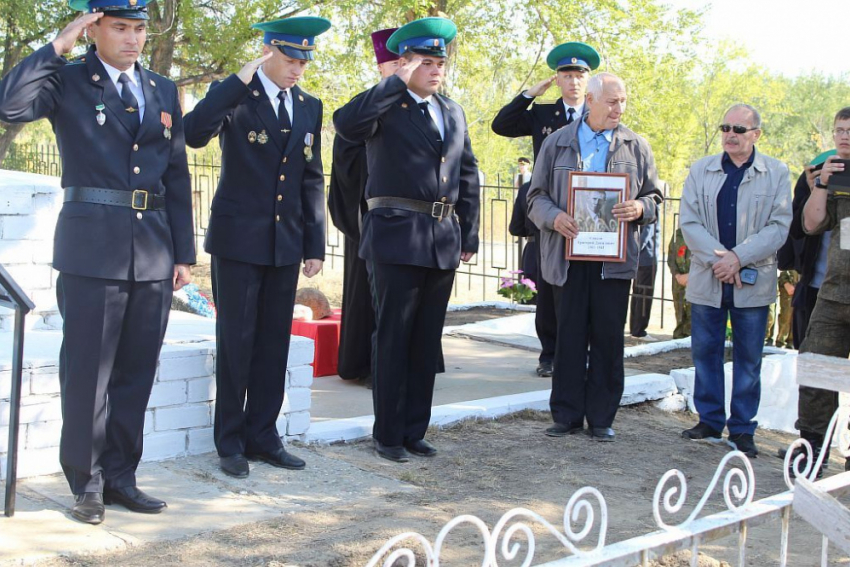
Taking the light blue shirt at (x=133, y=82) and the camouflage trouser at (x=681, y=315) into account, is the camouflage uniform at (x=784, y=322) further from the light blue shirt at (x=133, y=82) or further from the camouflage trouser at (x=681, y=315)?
the light blue shirt at (x=133, y=82)

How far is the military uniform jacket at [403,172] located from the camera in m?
5.17

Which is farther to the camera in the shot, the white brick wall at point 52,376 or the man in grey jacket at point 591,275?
the man in grey jacket at point 591,275

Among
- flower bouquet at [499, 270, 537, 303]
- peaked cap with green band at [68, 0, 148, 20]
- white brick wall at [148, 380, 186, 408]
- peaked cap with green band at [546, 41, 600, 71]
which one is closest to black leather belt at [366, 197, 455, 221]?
white brick wall at [148, 380, 186, 408]

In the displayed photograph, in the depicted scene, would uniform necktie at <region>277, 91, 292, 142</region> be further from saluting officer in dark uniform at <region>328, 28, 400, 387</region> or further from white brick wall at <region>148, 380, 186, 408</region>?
saluting officer in dark uniform at <region>328, 28, 400, 387</region>

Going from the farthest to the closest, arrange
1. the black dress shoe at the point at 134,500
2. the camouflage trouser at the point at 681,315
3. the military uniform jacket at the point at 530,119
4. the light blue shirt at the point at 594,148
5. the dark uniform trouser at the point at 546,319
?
the camouflage trouser at the point at 681,315
the dark uniform trouser at the point at 546,319
the military uniform jacket at the point at 530,119
the light blue shirt at the point at 594,148
the black dress shoe at the point at 134,500

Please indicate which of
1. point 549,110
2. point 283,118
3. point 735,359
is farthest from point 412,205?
point 549,110

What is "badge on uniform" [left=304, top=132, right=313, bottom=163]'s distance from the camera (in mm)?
4934

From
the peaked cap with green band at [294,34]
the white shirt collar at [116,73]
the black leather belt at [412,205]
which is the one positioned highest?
the peaked cap with green band at [294,34]

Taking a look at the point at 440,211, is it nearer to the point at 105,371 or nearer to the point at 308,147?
the point at 308,147

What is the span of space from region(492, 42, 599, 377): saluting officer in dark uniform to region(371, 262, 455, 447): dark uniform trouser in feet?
5.42

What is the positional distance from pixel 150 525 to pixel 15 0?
415 inches

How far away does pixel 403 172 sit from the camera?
17.2ft

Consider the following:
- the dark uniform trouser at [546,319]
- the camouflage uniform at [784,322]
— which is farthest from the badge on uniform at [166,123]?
the camouflage uniform at [784,322]

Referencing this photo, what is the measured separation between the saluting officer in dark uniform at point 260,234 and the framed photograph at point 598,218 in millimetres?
1580
